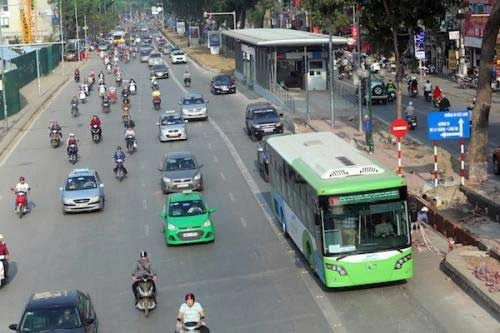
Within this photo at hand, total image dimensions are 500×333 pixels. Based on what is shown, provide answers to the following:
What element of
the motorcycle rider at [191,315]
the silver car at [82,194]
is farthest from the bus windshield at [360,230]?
the silver car at [82,194]

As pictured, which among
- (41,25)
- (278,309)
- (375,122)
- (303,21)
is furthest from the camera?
(41,25)

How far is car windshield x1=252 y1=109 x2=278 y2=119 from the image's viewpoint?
154 feet

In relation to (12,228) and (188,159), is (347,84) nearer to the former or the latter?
(188,159)

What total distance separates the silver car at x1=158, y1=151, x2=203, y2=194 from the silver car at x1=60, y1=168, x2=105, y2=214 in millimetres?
2740

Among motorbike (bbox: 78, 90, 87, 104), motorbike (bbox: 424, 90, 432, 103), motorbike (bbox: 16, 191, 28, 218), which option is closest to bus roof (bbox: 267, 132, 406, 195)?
motorbike (bbox: 16, 191, 28, 218)

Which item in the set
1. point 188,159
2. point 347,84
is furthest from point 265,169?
point 347,84

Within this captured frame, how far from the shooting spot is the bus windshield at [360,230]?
785 inches

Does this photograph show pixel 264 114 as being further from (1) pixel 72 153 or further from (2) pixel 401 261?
(2) pixel 401 261

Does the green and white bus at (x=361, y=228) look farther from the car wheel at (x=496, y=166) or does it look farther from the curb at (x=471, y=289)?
the car wheel at (x=496, y=166)

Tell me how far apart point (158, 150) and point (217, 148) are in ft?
9.72

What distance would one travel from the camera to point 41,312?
1664 cm

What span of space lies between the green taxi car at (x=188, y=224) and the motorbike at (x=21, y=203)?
7.15 meters

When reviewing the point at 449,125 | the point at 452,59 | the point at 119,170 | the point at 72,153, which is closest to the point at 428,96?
the point at 452,59

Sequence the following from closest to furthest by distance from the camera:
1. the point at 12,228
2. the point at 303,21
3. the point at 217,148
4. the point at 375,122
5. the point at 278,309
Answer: the point at 278,309
the point at 12,228
the point at 217,148
the point at 375,122
the point at 303,21
